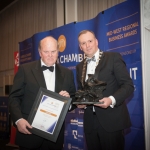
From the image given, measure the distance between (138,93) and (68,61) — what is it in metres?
1.93

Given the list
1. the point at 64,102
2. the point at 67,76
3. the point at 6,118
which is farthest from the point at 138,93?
the point at 6,118

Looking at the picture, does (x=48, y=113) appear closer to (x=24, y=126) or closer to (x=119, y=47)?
(x=24, y=126)

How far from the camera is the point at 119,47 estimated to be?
11.9 feet

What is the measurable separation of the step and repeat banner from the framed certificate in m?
1.64

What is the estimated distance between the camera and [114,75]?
233cm

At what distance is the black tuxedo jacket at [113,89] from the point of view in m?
2.21

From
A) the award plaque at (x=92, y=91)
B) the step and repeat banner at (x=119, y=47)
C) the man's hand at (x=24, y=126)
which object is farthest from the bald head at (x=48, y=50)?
the step and repeat banner at (x=119, y=47)

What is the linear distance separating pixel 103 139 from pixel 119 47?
6.17ft

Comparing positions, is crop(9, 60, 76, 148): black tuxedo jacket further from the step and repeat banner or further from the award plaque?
the step and repeat banner

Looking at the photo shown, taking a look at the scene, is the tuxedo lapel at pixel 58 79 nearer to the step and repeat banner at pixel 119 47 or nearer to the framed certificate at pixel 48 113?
the framed certificate at pixel 48 113

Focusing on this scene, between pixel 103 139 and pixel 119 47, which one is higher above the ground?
pixel 119 47

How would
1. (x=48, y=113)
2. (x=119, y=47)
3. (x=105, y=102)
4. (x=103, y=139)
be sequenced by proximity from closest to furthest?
(x=105, y=102) < (x=48, y=113) < (x=103, y=139) < (x=119, y=47)

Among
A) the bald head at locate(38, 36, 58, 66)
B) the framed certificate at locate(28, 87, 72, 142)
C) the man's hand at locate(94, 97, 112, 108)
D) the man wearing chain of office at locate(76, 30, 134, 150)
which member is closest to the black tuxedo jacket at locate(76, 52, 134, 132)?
the man wearing chain of office at locate(76, 30, 134, 150)

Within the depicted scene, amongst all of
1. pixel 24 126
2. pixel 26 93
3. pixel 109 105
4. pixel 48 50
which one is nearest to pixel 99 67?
pixel 109 105
